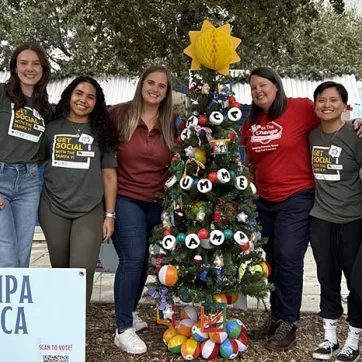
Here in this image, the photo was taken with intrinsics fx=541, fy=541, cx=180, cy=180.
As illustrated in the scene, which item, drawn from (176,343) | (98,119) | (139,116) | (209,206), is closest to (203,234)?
(209,206)

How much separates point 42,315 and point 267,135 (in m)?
2.19

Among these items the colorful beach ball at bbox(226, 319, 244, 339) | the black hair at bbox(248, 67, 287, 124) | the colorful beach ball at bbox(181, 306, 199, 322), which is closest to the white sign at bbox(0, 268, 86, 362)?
the colorful beach ball at bbox(181, 306, 199, 322)

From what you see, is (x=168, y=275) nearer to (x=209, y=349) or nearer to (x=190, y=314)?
(x=190, y=314)

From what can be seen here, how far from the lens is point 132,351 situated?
421 centimetres

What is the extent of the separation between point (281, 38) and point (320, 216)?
266 centimetres

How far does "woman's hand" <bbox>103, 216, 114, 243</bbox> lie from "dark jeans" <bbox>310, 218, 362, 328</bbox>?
1550 mm

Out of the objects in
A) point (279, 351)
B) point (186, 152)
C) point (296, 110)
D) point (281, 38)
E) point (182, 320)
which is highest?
point (281, 38)

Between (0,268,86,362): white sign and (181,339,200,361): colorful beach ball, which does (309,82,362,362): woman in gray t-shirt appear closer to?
(181,339,200,361): colorful beach ball

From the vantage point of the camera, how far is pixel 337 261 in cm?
414

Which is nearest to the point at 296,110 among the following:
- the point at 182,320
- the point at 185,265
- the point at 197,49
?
the point at 197,49

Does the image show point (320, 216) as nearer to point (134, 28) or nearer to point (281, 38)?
point (281, 38)

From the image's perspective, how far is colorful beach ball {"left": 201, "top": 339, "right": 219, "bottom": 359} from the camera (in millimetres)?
4133

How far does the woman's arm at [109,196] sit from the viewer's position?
408 centimetres

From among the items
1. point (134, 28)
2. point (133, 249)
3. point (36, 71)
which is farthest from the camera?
point (134, 28)
